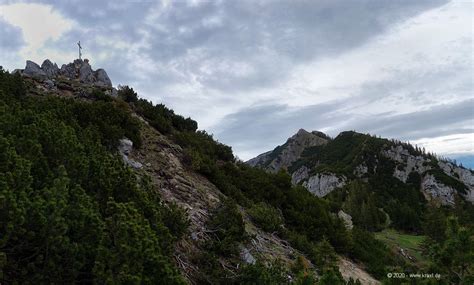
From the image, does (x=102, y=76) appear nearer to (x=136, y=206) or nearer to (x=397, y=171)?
(x=136, y=206)

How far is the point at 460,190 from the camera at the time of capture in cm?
9938

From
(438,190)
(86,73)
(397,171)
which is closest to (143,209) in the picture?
(86,73)

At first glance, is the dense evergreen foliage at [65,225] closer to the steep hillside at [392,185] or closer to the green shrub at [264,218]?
the green shrub at [264,218]

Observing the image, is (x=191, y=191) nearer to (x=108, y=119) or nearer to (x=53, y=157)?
(x=108, y=119)

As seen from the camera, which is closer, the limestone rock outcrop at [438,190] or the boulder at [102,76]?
the boulder at [102,76]

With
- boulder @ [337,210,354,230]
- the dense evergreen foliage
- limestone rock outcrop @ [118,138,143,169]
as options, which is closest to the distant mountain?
boulder @ [337,210,354,230]

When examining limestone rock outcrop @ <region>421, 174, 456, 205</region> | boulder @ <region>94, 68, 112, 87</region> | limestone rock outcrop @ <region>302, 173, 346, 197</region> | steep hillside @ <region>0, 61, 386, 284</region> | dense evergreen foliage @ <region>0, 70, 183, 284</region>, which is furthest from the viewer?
limestone rock outcrop @ <region>302, 173, 346, 197</region>

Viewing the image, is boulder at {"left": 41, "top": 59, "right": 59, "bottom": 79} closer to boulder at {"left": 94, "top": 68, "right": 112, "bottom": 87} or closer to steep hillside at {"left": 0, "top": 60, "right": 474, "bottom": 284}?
steep hillside at {"left": 0, "top": 60, "right": 474, "bottom": 284}

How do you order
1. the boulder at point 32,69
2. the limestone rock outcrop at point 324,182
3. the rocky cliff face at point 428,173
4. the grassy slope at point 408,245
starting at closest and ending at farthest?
the boulder at point 32,69 → the grassy slope at point 408,245 → the rocky cliff face at point 428,173 → the limestone rock outcrop at point 324,182

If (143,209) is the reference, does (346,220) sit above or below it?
below

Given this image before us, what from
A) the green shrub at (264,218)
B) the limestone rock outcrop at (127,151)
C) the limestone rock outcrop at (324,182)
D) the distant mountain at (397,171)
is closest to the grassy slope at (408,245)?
the green shrub at (264,218)

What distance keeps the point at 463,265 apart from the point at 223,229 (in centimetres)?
574

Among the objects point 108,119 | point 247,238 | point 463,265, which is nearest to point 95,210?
point 247,238

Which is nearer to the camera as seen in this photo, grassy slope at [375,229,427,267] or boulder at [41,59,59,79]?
boulder at [41,59,59,79]
